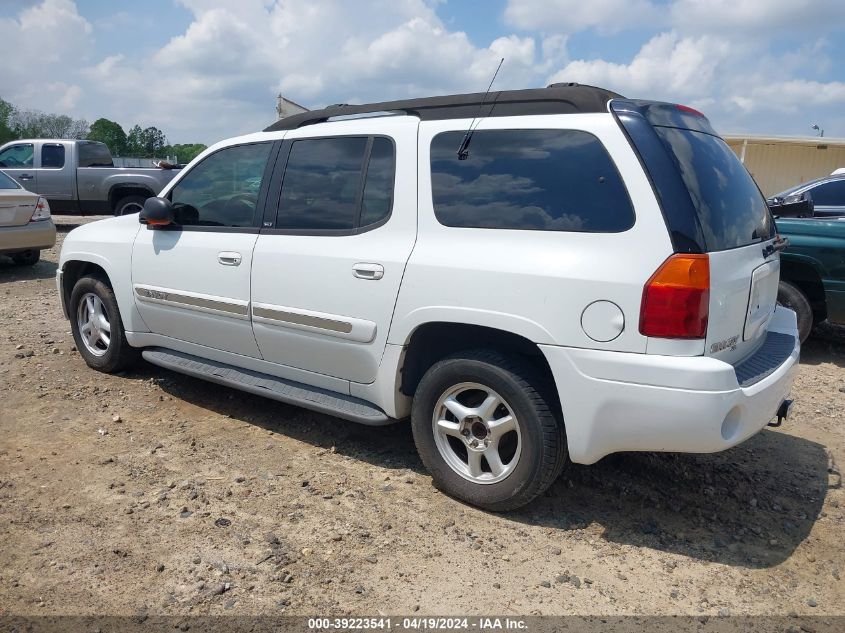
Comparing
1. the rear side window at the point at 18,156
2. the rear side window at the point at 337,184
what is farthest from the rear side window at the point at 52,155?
the rear side window at the point at 337,184

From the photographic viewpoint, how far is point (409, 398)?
3676 mm

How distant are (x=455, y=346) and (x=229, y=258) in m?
1.59

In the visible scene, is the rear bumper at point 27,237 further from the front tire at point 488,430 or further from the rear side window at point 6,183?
the front tire at point 488,430

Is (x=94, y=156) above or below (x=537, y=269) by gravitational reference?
above

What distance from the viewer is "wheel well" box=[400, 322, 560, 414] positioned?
324 cm

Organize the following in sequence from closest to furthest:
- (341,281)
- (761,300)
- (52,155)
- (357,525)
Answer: (357,525), (761,300), (341,281), (52,155)

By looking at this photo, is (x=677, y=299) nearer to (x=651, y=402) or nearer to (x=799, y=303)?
(x=651, y=402)

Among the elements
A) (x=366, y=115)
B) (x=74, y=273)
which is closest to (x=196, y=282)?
(x=366, y=115)

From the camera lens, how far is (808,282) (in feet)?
20.4

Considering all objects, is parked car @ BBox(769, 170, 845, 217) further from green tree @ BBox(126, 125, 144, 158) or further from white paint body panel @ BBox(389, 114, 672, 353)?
green tree @ BBox(126, 125, 144, 158)

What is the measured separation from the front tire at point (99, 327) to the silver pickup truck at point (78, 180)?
8949 millimetres

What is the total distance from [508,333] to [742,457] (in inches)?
76.7

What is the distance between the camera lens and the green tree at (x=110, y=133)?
8050 centimetres

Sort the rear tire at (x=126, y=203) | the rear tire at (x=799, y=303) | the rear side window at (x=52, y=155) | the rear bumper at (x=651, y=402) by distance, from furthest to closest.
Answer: the rear side window at (x=52, y=155) → the rear tire at (x=126, y=203) → the rear tire at (x=799, y=303) → the rear bumper at (x=651, y=402)
